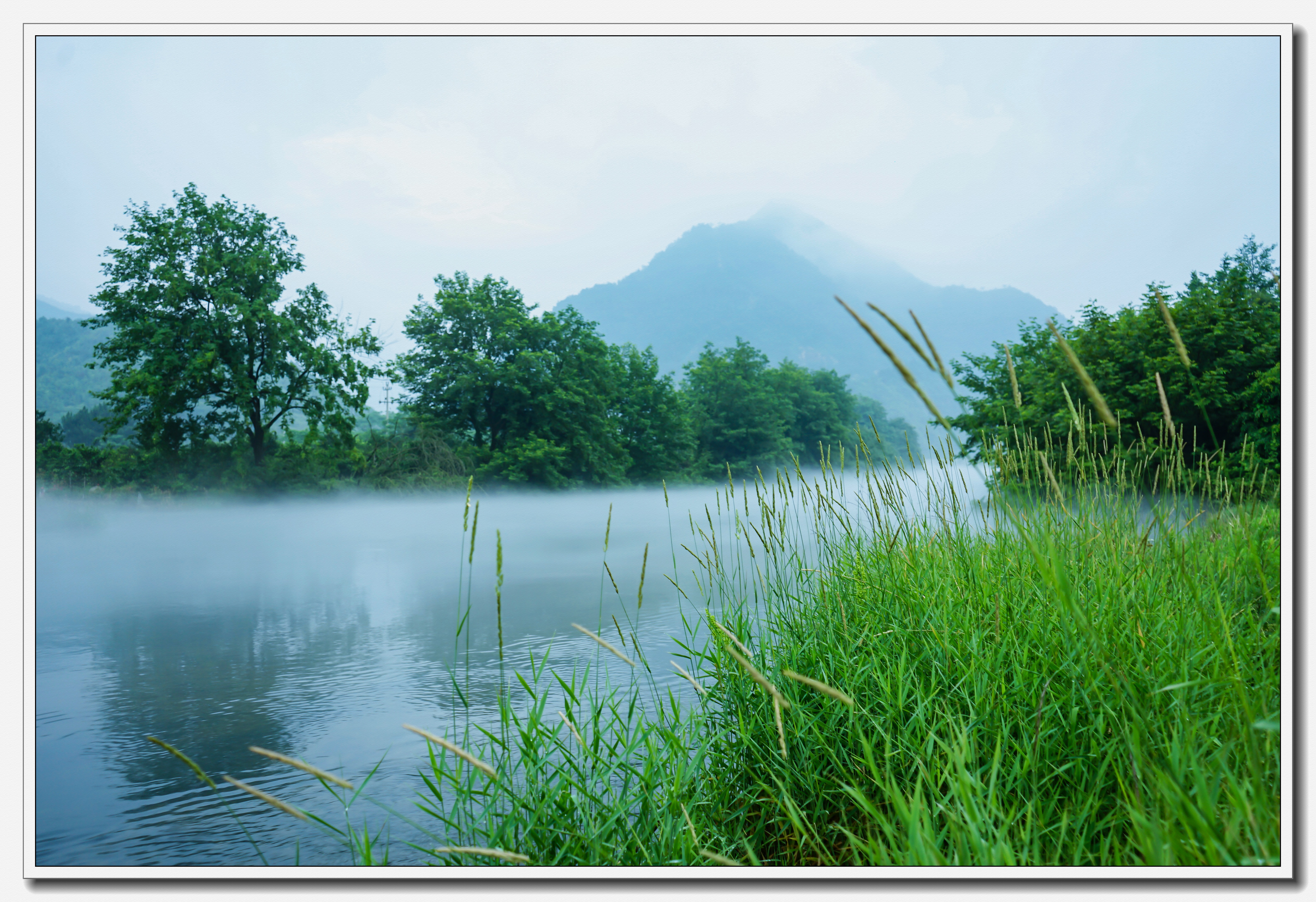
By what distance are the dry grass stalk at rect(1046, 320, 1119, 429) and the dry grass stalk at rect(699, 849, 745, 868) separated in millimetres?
862

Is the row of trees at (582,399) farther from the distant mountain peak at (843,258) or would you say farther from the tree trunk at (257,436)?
the distant mountain peak at (843,258)

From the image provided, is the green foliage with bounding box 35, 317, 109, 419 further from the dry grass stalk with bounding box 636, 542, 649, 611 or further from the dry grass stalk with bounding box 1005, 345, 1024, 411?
the dry grass stalk with bounding box 1005, 345, 1024, 411

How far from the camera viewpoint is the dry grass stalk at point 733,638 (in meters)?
0.87

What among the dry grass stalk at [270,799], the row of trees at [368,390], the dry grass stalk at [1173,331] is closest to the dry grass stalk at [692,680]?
the dry grass stalk at [270,799]

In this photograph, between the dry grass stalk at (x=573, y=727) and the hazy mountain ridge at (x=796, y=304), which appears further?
the hazy mountain ridge at (x=796, y=304)

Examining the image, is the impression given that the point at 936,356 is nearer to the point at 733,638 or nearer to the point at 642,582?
the point at 733,638

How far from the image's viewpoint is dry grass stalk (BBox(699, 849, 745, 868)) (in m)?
1.19

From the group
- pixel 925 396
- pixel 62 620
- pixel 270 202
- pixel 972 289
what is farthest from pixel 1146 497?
pixel 270 202

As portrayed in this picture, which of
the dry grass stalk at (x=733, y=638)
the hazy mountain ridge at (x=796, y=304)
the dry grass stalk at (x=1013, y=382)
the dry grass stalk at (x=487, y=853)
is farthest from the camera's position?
the hazy mountain ridge at (x=796, y=304)

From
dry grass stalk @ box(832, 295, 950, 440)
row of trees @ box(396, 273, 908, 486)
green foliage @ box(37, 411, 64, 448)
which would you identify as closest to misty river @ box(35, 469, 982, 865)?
green foliage @ box(37, 411, 64, 448)

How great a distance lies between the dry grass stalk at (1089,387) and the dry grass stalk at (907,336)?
0.60 ft

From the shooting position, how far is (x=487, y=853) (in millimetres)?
1021

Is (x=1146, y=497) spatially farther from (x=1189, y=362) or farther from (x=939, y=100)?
(x=1189, y=362)

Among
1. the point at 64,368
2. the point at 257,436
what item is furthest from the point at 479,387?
the point at 64,368
